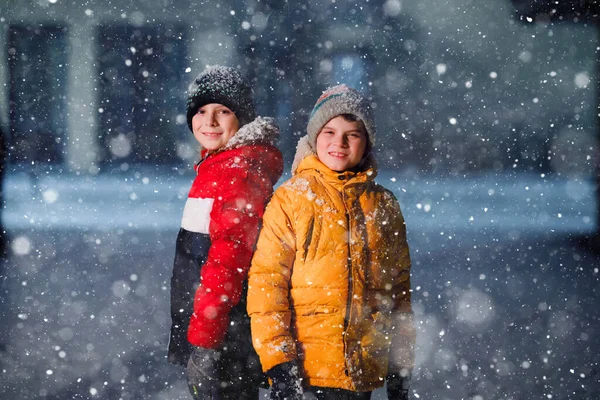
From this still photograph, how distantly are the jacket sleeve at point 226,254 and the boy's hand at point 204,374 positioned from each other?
6 centimetres

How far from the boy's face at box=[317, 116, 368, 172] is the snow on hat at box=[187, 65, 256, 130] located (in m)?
0.39

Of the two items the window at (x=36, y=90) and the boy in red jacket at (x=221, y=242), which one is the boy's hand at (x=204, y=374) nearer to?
the boy in red jacket at (x=221, y=242)

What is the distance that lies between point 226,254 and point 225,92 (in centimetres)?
66

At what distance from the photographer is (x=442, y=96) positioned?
11664 millimetres

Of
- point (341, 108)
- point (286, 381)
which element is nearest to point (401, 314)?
point (286, 381)

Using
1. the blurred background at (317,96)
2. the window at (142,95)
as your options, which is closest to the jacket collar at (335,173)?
the blurred background at (317,96)

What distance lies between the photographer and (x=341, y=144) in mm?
1874

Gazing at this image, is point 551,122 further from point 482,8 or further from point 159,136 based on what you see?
point 159,136

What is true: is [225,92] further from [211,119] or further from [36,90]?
[36,90]

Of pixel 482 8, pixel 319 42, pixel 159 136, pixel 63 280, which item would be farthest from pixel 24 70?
pixel 482 8

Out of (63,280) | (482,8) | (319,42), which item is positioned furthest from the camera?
(482,8)

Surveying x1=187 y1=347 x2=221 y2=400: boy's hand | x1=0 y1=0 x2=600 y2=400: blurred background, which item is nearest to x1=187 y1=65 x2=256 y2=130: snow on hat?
x1=187 y1=347 x2=221 y2=400: boy's hand

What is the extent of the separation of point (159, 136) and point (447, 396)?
968 cm

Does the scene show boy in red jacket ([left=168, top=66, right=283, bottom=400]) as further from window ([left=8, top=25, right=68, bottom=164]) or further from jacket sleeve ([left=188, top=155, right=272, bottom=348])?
window ([left=8, top=25, right=68, bottom=164])
